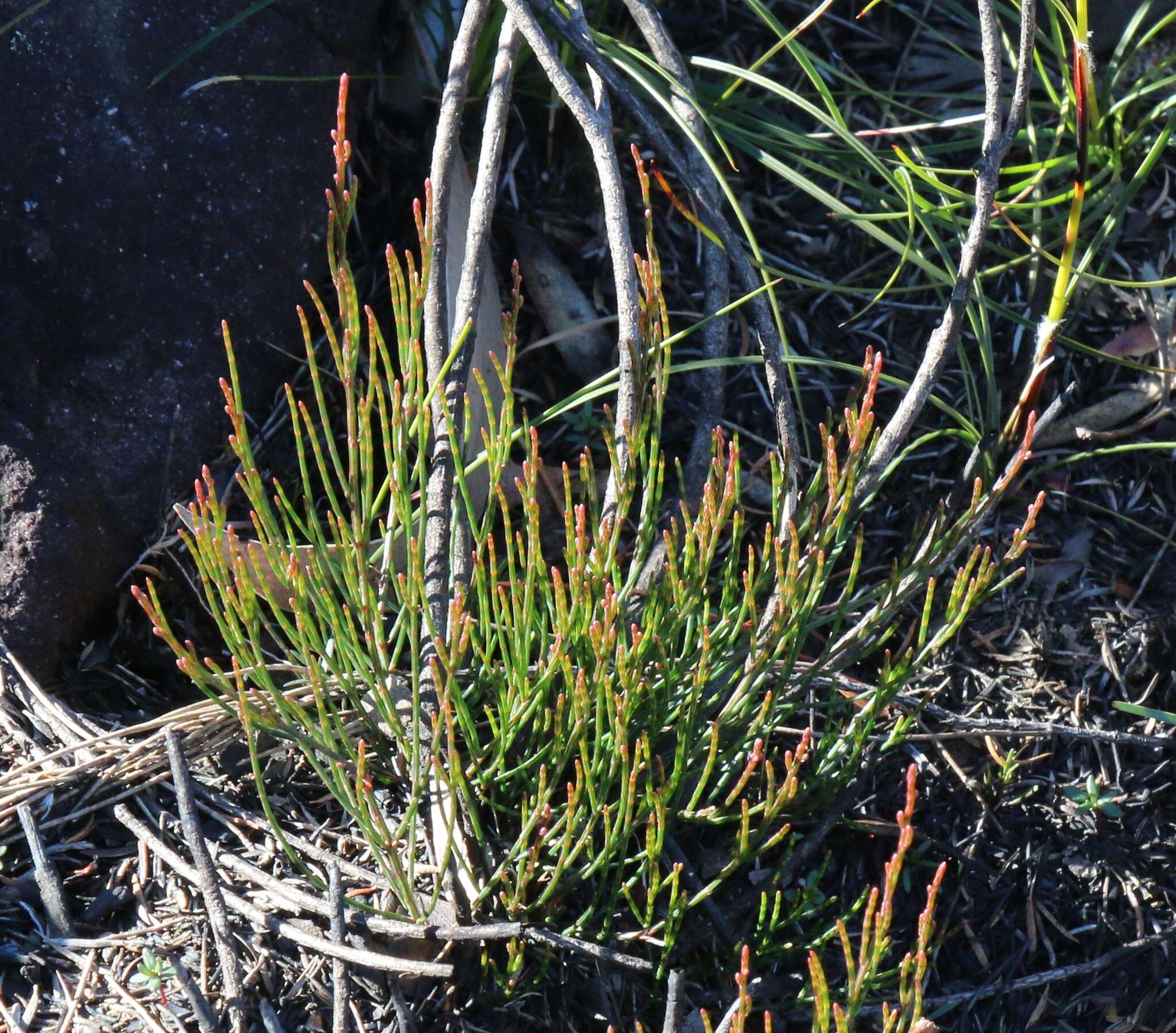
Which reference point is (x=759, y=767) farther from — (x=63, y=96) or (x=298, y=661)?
(x=63, y=96)

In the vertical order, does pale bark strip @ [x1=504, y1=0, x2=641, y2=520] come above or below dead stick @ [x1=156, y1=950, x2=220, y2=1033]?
above

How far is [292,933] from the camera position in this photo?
1.61m

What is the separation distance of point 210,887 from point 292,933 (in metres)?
0.14

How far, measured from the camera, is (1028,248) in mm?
2363

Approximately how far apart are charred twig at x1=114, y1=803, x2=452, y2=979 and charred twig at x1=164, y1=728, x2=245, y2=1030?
8 centimetres

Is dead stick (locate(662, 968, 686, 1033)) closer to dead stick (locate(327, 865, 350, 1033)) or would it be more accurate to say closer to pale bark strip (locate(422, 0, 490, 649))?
dead stick (locate(327, 865, 350, 1033))

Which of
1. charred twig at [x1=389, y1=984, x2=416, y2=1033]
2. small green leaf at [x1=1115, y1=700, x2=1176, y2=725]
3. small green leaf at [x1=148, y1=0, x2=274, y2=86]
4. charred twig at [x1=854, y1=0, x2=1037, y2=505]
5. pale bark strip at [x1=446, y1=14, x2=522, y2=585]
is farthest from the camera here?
small green leaf at [x1=148, y1=0, x2=274, y2=86]

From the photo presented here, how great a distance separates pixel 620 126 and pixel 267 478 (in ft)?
3.41

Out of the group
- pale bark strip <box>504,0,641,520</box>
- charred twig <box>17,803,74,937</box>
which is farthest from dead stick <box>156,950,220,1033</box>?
pale bark strip <box>504,0,641,520</box>

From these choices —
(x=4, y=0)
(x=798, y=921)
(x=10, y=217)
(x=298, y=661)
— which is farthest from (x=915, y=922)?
(x=4, y=0)

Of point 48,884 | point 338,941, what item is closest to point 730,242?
point 338,941

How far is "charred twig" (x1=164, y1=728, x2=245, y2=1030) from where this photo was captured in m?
1.49

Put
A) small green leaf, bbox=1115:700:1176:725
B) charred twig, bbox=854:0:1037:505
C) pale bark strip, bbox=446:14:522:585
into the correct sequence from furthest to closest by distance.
→ small green leaf, bbox=1115:700:1176:725
pale bark strip, bbox=446:14:522:585
charred twig, bbox=854:0:1037:505

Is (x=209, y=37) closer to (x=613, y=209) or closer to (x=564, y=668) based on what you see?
(x=613, y=209)
